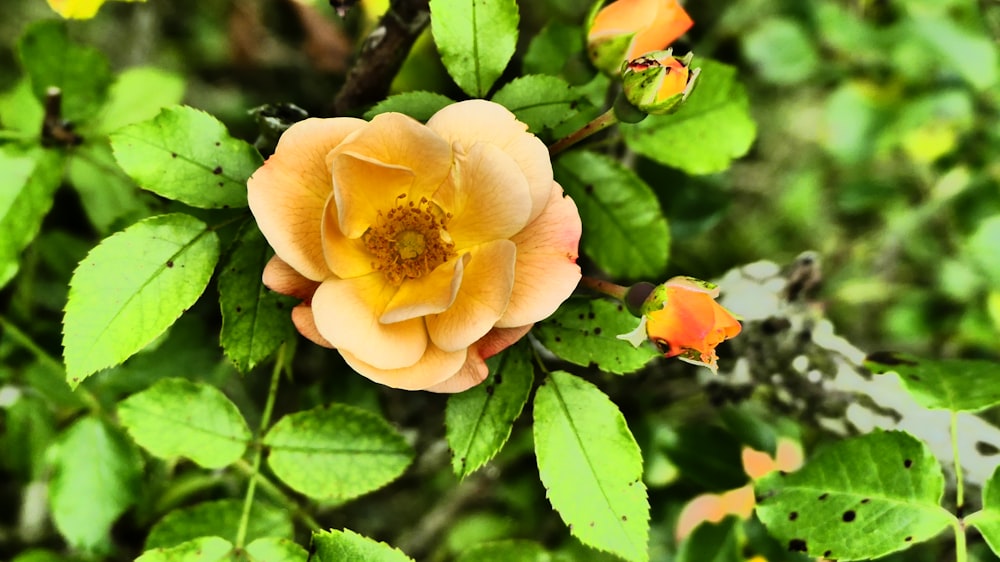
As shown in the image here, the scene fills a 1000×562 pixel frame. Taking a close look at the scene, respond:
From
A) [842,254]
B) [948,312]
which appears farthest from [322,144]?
[842,254]

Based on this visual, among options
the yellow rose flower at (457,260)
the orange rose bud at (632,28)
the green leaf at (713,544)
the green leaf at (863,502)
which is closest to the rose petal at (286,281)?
the yellow rose flower at (457,260)

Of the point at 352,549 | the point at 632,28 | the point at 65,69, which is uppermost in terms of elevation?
the point at 632,28

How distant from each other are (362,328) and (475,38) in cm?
35

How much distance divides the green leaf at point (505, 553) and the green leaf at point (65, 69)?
0.90 meters

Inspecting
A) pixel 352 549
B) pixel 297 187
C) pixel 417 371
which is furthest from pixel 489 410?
pixel 297 187

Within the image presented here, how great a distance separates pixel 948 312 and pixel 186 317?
169cm

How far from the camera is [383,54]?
1.00 metres

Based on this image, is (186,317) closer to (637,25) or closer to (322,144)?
(322,144)

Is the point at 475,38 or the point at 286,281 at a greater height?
the point at 475,38

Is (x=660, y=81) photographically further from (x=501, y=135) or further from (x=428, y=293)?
(x=428, y=293)

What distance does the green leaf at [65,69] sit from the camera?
1.10m

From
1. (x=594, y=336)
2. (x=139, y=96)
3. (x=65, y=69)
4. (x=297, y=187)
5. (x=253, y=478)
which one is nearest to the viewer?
(x=297, y=187)

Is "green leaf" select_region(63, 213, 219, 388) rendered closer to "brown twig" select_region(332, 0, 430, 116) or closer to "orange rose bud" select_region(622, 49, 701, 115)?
"brown twig" select_region(332, 0, 430, 116)

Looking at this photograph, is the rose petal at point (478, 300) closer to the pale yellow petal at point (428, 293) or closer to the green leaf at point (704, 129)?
the pale yellow petal at point (428, 293)
